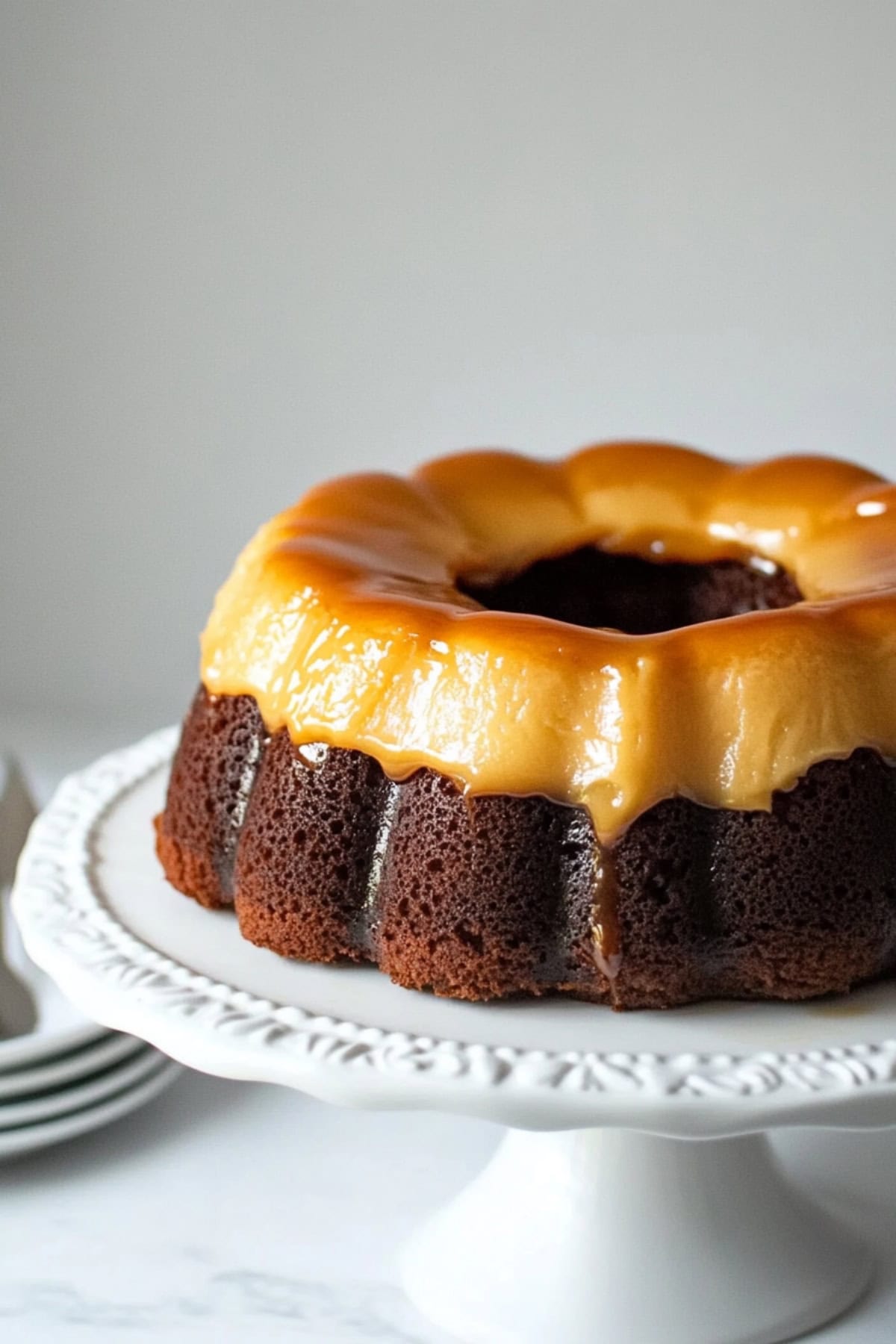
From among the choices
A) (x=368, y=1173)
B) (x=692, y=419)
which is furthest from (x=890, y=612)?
(x=692, y=419)

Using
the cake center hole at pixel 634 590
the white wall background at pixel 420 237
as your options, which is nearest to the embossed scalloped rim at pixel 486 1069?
the cake center hole at pixel 634 590

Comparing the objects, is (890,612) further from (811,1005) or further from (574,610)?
(574,610)

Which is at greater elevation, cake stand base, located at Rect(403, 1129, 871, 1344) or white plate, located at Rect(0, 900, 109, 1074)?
white plate, located at Rect(0, 900, 109, 1074)

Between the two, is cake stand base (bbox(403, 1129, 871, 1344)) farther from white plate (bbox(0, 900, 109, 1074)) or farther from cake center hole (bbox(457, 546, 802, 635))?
cake center hole (bbox(457, 546, 802, 635))

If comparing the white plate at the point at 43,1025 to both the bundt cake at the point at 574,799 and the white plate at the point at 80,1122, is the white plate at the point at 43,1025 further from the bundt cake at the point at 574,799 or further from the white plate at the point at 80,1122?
the bundt cake at the point at 574,799

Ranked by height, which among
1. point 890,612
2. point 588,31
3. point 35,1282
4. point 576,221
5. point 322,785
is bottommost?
point 35,1282

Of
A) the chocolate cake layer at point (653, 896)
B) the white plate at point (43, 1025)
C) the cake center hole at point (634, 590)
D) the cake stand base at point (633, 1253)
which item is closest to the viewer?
the chocolate cake layer at point (653, 896)

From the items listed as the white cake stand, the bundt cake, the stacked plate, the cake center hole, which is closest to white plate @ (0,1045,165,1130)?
the stacked plate

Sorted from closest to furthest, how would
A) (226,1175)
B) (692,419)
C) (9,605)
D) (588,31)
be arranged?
(226,1175)
(588,31)
(692,419)
(9,605)
